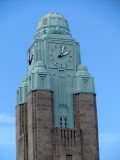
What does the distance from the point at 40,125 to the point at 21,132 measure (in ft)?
18.1

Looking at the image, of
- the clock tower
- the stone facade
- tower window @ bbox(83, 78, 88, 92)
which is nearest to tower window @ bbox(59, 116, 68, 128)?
the clock tower

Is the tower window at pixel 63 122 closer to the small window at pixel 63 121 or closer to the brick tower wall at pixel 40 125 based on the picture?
the small window at pixel 63 121

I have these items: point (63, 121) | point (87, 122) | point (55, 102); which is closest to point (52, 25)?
point (55, 102)

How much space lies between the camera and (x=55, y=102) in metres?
73.8

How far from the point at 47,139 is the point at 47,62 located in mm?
10173

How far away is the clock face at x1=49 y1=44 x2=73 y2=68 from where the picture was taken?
75625mm

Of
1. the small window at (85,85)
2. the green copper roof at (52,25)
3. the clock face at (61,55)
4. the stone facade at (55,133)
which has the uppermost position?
the green copper roof at (52,25)

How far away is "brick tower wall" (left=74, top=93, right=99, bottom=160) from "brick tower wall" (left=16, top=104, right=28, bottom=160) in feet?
20.9

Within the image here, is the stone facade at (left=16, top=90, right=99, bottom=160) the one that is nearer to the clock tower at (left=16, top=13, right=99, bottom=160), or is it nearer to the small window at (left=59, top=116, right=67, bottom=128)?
the clock tower at (left=16, top=13, right=99, bottom=160)

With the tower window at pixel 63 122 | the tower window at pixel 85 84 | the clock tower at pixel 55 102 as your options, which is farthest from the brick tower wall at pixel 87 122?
the tower window at pixel 63 122

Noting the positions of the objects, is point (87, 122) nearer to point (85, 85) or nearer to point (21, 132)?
point (85, 85)

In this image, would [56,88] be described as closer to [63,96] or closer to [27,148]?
[63,96]

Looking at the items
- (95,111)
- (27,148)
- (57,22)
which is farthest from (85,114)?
(57,22)

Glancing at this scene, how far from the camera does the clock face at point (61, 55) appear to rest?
75625 mm
